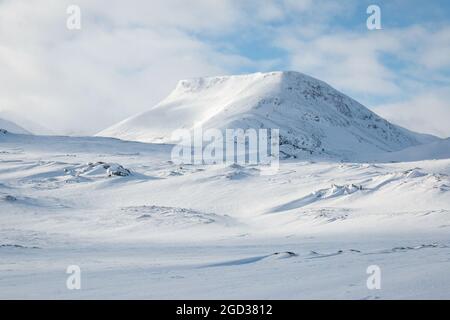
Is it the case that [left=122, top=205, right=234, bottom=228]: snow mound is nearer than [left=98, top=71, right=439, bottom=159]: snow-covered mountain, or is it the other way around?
[left=122, top=205, right=234, bottom=228]: snow mound

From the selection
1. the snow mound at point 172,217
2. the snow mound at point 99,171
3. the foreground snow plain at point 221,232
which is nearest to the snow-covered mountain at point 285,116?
the snow mound at point 99,171

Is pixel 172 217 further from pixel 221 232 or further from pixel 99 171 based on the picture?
pixel 99 171

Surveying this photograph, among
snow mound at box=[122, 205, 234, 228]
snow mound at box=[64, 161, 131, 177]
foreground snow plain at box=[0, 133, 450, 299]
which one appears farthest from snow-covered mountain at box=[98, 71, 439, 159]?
snow mound at box=[122, 205, 234, 228]

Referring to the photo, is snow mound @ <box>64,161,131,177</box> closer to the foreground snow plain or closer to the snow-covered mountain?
the foreground snow plain

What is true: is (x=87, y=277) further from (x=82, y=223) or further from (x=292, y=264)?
(x=82, y=223)

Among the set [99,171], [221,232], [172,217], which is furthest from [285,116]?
[221,232]

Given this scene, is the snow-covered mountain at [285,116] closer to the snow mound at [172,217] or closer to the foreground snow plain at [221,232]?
the foreground snow plain at [221,232]

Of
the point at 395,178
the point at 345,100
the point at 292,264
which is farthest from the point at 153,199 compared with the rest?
the point at 345,100
